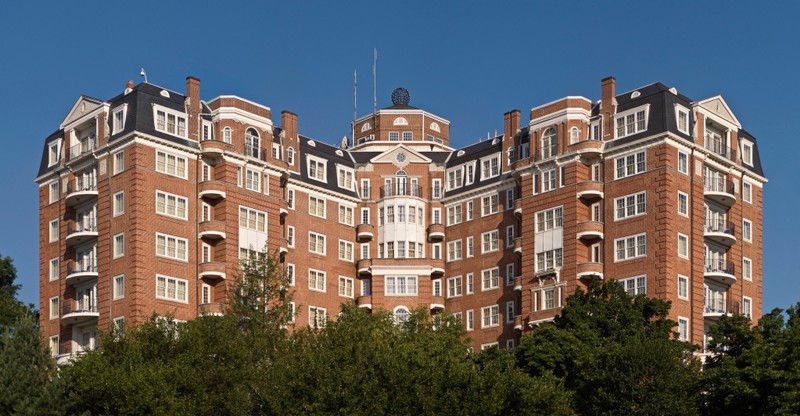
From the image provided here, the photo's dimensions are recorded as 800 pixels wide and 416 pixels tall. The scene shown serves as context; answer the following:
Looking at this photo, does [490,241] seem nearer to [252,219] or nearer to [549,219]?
[549,219]

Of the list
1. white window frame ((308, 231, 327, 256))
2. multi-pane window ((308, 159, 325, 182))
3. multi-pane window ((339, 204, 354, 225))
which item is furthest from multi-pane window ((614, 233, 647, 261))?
multi-pane window ((308, 159, 325, 182))

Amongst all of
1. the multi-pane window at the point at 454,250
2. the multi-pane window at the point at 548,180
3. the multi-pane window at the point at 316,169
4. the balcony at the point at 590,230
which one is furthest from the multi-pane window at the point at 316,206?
the balcony at the point at 590,230

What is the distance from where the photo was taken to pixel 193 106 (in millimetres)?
125125

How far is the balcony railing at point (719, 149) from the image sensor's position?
410ft

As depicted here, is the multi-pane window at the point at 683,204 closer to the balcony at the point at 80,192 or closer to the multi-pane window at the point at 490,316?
the multi-pane window at the point at 490,316

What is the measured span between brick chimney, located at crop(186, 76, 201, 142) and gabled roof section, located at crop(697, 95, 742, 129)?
4393 cm

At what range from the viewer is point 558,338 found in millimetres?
106625

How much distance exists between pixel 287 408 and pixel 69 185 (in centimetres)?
5097

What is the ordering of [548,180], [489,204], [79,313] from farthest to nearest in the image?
1. [489,204]
2. [548,180]
3. [79,313]

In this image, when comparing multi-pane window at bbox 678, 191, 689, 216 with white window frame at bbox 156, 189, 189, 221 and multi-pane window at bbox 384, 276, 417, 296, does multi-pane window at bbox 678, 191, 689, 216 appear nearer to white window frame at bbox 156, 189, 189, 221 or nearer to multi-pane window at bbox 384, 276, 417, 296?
multi-pane window at bbox 384, 276, 417, 296

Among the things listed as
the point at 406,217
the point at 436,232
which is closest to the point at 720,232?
the point at 436,232

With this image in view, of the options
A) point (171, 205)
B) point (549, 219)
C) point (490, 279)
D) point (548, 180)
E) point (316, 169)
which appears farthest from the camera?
point (316, 169)

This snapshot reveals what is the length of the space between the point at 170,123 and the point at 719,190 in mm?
48669

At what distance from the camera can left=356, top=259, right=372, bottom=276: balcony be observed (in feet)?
450
